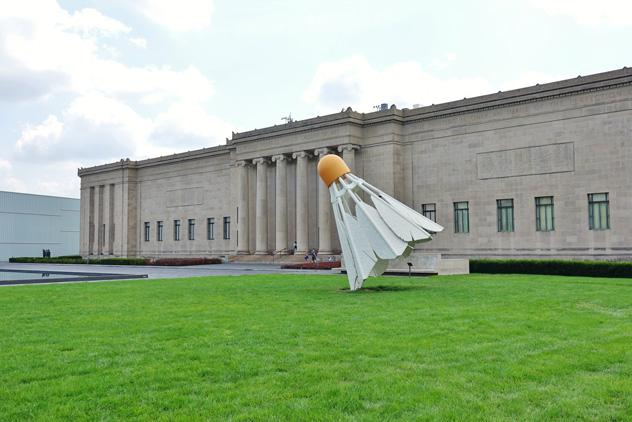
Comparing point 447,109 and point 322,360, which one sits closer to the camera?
point 322,360

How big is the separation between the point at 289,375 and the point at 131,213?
180ft

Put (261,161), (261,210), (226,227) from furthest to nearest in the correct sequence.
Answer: (226,227) → (261,161) → (261,210)

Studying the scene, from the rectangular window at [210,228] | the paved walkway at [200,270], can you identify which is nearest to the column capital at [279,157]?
the paved walkway at [200,270]

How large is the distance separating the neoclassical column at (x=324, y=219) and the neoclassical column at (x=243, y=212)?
26.2 feet

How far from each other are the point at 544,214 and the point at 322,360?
28.1m

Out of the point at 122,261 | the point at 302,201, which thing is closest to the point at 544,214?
the point at 302,201

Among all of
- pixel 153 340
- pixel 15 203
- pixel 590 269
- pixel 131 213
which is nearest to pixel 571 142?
pixel 590 269

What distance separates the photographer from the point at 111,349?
8.82m

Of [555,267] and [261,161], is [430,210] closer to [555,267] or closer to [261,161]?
[555,267]

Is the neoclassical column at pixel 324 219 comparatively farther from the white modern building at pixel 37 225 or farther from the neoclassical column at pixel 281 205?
the white modern building at pixel 37 225

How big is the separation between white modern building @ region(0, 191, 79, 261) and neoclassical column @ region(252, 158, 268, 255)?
36748mm

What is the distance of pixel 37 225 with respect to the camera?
71.1m

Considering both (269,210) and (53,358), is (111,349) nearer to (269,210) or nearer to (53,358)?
(53,358)

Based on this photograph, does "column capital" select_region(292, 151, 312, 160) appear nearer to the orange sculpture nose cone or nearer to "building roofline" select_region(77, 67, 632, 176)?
"building roofline" select_region(77, 67, 632, 176)
